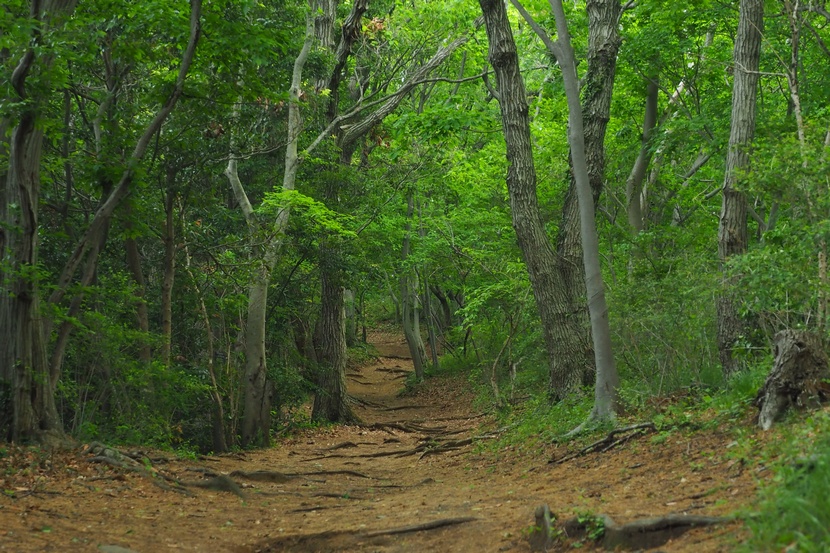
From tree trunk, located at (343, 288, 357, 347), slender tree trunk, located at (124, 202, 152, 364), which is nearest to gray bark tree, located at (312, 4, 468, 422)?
slender tree trunk, located at (124, 202, 152, 364)

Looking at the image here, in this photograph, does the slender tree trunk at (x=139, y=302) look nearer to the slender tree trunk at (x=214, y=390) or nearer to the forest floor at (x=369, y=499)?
the slender tree trunk at (x=214, y=390)

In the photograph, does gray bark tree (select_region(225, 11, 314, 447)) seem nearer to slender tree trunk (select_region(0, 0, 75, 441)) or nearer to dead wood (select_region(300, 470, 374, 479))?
dead wood (select_region(300, 470, 374, 479))

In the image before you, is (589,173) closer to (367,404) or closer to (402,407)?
(402,407)

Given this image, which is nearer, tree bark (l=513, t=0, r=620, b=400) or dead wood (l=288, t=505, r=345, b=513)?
dead wood (l=288, t=505, r=345, b=513)

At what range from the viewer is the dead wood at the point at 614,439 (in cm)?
905

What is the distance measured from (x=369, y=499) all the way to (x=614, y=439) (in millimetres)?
3255

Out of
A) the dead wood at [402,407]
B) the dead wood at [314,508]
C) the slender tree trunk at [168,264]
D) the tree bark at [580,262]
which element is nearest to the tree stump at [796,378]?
the dead wood at [314,508]

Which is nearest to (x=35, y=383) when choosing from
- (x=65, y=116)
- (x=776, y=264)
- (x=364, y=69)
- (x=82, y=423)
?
(x=82, y=423)

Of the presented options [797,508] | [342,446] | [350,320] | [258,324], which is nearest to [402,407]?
[342,446]

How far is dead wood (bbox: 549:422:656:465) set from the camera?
9047 millimetres

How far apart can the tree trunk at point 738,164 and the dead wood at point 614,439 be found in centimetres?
162

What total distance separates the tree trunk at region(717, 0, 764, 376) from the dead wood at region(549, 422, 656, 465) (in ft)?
5.31

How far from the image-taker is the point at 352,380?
100 feet

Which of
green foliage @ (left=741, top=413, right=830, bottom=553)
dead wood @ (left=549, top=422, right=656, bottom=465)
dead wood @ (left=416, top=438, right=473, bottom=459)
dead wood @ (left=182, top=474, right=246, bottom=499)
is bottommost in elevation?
dead wood @ (left=416, top=438, right=473, bottom=459)
